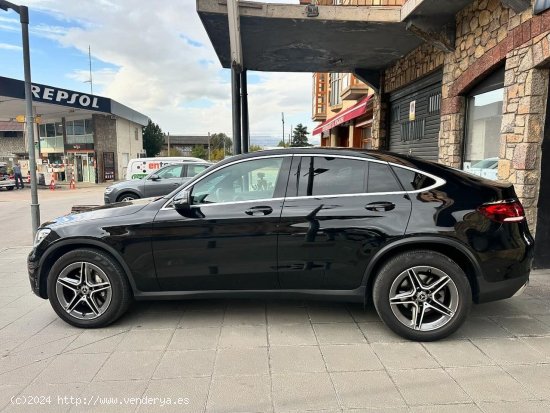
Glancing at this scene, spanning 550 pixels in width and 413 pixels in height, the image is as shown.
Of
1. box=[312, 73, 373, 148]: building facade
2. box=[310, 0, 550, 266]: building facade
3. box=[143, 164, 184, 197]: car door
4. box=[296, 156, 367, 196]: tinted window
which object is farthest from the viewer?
box=[312, 73, 373, 148]: building facade

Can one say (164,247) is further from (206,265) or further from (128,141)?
(128,141)

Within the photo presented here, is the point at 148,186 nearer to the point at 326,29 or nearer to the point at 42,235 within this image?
the point at 326,29

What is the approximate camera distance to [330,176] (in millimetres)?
3510

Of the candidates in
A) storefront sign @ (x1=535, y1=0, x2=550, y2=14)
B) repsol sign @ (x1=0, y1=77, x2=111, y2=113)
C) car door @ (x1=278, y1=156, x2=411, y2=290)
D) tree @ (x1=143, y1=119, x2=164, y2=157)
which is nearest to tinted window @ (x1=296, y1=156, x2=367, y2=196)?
car door @ (x1=278, y1=156, x2=411, y2=290)

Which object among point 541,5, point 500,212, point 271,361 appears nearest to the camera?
point 271,361

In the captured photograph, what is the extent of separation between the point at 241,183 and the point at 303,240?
2.71 ft

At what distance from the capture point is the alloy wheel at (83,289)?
11.8 feet

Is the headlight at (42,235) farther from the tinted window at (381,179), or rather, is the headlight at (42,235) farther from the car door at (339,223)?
the tinted window at (381,179)

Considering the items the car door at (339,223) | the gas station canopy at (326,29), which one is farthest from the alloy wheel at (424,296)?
the gas station canopy at (326,29)

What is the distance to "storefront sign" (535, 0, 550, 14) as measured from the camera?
426 cm

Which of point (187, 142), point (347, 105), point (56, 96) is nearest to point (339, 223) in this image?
point (347, 105)

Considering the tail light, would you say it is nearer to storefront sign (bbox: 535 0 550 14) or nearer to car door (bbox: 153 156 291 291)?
car door (bbox: 153 156 291 291)

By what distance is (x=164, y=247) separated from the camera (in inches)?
137

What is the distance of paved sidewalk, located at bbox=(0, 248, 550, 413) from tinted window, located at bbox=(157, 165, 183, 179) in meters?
8.26
